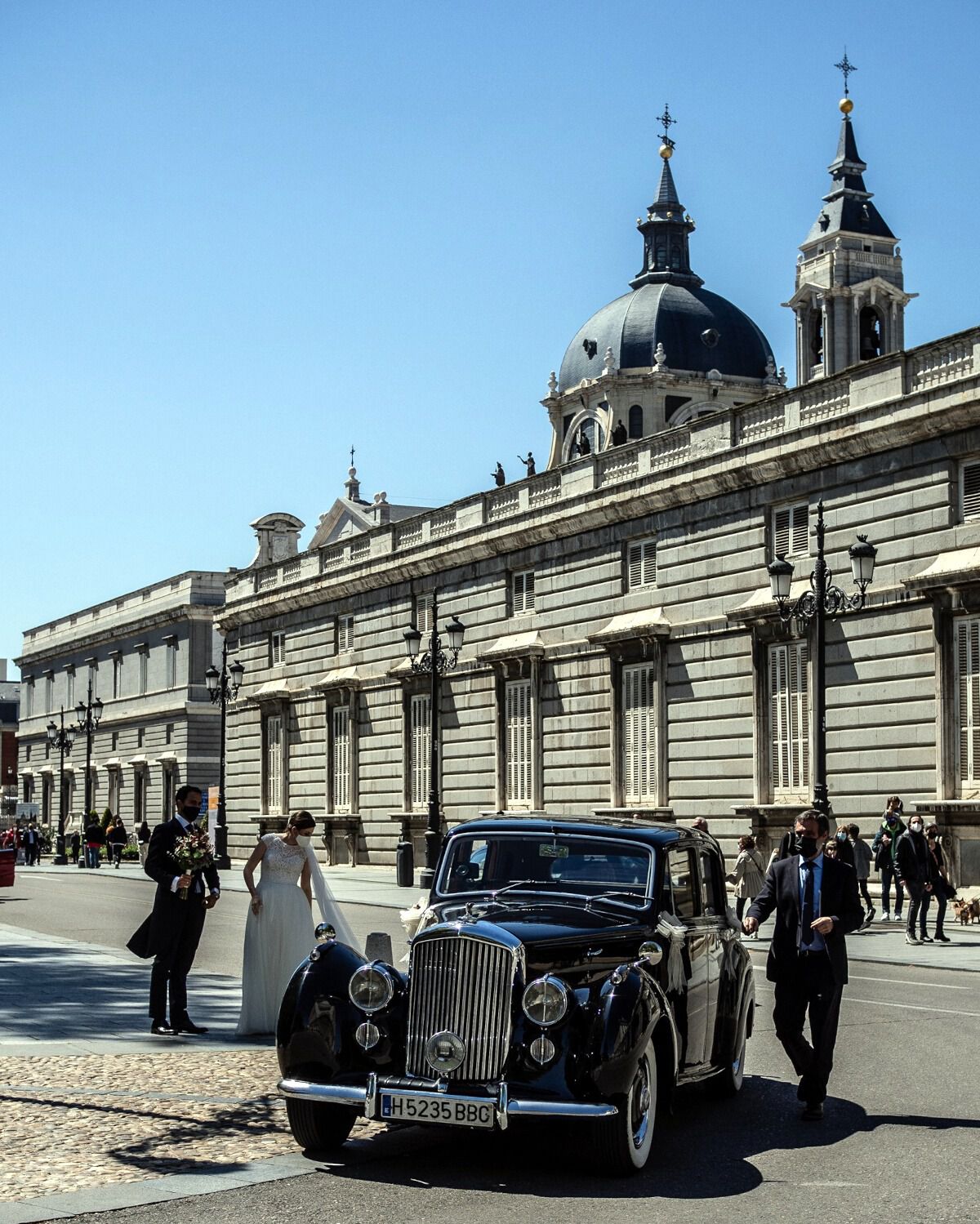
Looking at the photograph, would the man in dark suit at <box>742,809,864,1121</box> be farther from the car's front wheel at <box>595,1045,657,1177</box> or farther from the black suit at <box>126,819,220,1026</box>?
the black suit at <box>126,819,220,1026</box>

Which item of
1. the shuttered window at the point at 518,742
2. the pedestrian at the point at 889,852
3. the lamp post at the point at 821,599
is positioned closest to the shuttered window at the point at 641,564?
the shuttered window at the point at 518,742

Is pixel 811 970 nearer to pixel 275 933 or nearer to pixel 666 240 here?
pixel 275 933

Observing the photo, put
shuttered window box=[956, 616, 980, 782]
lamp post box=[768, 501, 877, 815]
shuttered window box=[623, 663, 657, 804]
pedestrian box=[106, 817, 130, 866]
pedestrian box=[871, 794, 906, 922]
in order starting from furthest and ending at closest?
pedestrian box=[106, 817, 130, 866] < shuttered window box=[623, 663, 657, 804] < shuttered window box=[956, 616, 980, 782] < pedestrian box=[871, 794, 906, 922] < lamp post box=[768, 501, 877, 815]

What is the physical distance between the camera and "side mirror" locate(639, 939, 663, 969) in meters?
8.80

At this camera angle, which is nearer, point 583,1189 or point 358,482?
point 583,1189

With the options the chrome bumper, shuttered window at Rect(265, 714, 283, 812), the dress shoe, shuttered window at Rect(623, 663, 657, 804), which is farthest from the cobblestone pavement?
shuttered window at Rect(265, 714, 283, 812)

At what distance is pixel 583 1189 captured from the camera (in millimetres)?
7914

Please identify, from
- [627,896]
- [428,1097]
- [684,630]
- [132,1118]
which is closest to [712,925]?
[627,896]

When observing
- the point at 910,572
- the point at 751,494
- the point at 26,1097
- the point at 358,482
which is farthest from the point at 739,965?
the point at 358,482

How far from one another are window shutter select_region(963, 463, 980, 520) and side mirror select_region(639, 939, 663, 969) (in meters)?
19.9

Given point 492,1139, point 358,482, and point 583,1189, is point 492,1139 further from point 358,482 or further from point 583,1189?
point 358,482

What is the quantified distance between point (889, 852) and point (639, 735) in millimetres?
10447

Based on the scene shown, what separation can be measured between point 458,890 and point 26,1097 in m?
2.80

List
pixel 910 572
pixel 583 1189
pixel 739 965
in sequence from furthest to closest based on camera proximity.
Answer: pixel 910 572
pixel 739 965
pixel 583 1189
